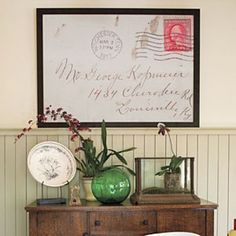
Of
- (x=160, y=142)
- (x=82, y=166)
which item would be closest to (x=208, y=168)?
(x=160, y=142)

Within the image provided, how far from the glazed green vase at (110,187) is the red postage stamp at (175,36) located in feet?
2.95

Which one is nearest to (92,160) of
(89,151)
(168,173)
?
(89,151)

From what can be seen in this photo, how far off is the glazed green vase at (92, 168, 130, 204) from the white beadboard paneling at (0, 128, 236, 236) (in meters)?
0.27

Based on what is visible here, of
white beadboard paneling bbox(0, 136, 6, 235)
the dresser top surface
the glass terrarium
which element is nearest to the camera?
the dresser top surface

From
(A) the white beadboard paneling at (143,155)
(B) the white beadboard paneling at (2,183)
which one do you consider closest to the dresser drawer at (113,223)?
(A) the white beadboard paneling at (143,155)

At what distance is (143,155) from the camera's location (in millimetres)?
2951

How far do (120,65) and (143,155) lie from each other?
1.95ft

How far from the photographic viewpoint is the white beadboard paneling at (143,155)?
114 inches

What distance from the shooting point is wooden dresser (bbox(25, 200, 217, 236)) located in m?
2.54

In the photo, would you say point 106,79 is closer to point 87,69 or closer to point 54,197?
point 87,69

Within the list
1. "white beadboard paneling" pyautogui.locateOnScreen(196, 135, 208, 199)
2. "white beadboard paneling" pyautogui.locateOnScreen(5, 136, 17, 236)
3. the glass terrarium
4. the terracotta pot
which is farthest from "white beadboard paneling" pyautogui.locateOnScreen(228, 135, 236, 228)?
"white beadboard paneling" pyautogui.locateOnScreen(5, 136, 17, 236)

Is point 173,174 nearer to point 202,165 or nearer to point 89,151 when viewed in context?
point 202,165

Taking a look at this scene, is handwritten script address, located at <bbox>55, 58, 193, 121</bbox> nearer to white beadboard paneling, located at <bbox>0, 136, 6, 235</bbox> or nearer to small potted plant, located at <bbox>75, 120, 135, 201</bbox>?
small potted plant, located at <bbox>75, 120, 135, 201</bbox>

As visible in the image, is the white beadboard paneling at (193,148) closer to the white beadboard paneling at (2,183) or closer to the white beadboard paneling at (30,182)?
the white beadboard paneling at (30,182)
